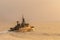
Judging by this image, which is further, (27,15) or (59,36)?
(27,15)

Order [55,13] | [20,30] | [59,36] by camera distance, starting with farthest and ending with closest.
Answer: [55,13]
[20,30]
[59,36]

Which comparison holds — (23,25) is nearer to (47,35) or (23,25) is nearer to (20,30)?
(20,30)

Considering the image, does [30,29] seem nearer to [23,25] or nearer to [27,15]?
[23,25]

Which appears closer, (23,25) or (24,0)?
(23,25)

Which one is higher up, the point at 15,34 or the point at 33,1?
the point at 33,1

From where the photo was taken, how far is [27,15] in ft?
5.83

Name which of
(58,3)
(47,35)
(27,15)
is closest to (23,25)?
(47,35)

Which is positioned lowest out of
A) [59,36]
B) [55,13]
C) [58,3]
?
[59,36]

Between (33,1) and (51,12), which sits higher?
(33,1)

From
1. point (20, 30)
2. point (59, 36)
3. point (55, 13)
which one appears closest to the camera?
point (59, 36)

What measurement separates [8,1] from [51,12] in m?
0.54

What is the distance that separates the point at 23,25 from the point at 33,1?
2.44ft

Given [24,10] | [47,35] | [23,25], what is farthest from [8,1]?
[47,35]

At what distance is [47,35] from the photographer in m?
0.95
